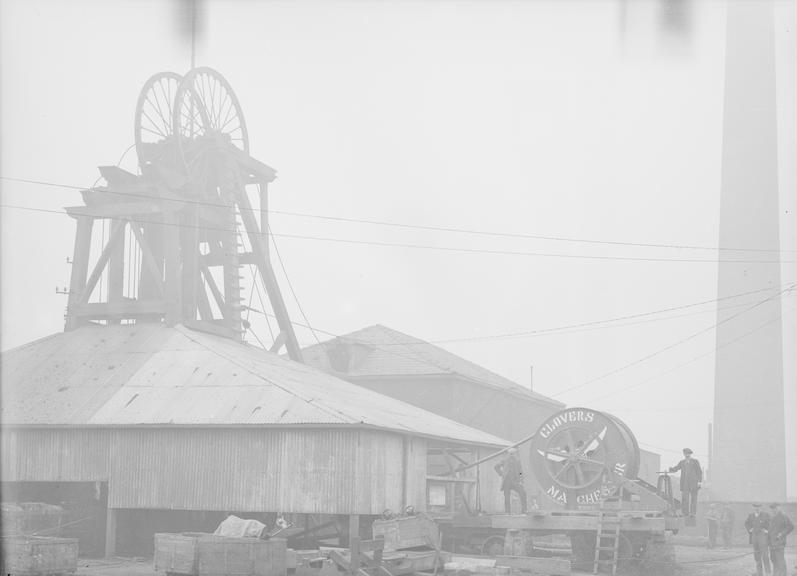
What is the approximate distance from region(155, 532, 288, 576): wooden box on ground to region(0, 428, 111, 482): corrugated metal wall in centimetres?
713

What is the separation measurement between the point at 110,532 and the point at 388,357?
23095 millimetres

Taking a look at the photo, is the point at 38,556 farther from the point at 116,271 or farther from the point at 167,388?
the point at 116,271

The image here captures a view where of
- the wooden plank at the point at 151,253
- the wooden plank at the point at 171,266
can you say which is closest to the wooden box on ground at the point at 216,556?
the wooden plank at the point at 171,266

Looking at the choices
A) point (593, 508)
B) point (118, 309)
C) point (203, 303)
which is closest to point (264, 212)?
point (203, 303)

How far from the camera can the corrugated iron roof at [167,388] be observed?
22.6m

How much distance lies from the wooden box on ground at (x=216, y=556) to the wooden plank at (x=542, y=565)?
14.4ft

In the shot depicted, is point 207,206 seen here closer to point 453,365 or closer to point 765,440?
point 453,365

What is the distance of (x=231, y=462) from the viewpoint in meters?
22.3

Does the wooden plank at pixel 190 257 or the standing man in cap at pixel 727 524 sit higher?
the wooden plank at pixel 190 257

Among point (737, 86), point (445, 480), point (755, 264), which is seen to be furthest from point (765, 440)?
point (445, 480)

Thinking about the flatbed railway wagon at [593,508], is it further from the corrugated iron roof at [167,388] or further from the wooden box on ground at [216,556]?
the wooden box on ground at [216,556]

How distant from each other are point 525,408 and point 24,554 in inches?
1497

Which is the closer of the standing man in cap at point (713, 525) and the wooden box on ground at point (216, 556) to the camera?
the wooden box on ground at point (216, 556)

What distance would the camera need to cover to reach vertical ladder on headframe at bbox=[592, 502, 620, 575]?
19688 mm
